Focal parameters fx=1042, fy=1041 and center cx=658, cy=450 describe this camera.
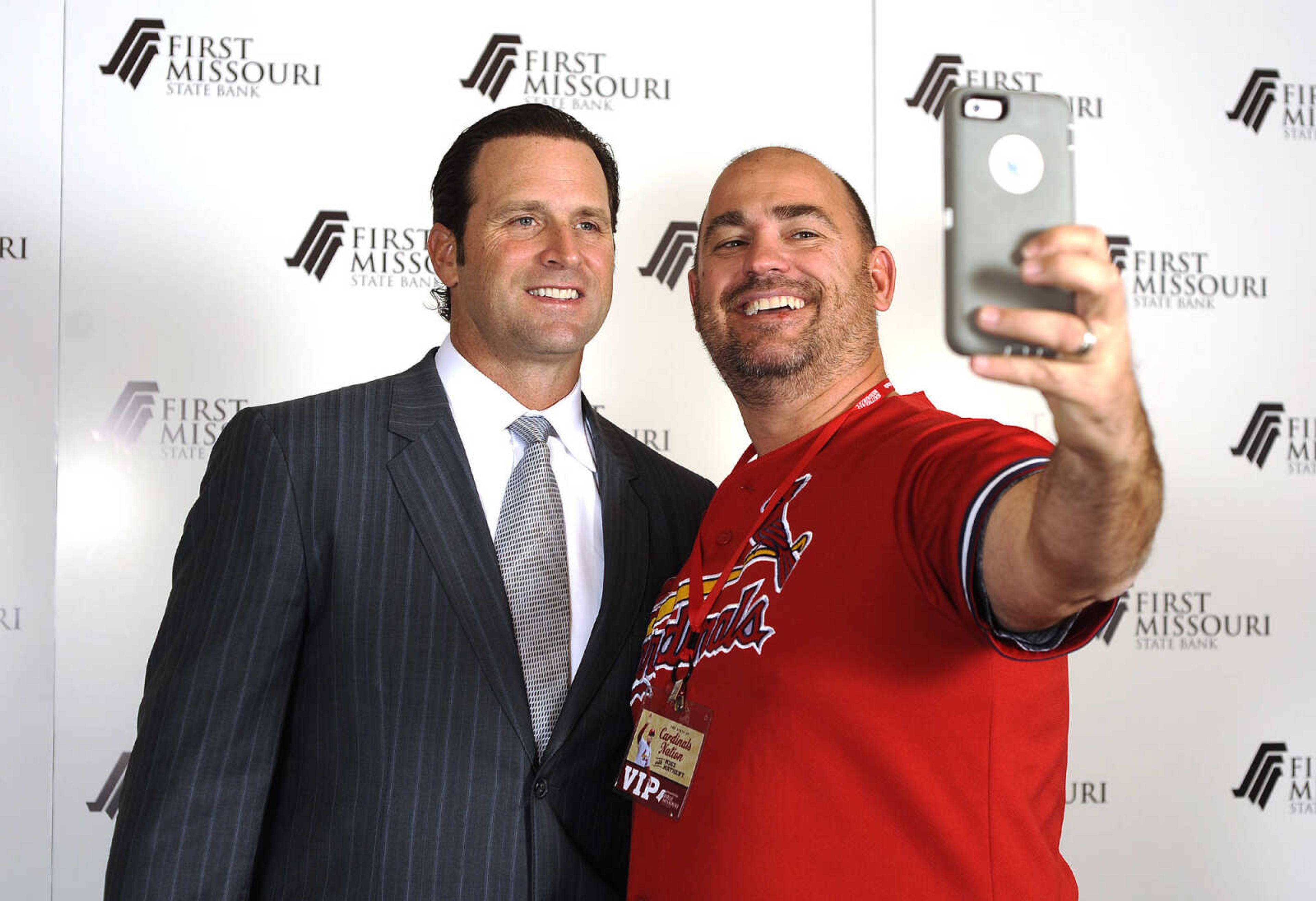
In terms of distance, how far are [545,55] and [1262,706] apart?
9.97 feet

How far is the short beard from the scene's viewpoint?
1.85m

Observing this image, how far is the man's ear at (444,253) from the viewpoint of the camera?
2.22m

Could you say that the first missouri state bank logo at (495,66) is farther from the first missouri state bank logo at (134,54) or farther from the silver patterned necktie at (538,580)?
the silver patterned necktie at (538,580)

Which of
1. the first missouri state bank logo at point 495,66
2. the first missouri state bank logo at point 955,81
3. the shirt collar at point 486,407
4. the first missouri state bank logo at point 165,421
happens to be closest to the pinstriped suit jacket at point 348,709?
the shirt collar at point 486,407

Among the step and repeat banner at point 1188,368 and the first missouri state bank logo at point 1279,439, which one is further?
the first missouri state bank logo at point 1279,439

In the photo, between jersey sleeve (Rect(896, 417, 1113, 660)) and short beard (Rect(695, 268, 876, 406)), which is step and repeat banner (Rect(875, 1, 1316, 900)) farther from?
jersey sleeve (Rect(896, 417, 1113, 660))

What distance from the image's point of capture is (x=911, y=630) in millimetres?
1306

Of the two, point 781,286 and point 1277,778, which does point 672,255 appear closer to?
point 781,286

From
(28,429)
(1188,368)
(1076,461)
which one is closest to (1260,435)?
(1188,368)

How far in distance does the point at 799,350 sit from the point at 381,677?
2.99ft

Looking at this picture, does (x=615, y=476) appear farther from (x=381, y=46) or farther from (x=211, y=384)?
(x=381, y=46)

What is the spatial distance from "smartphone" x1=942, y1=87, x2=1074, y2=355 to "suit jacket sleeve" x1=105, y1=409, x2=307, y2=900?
4.19 feet

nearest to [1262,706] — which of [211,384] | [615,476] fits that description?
[615,476]

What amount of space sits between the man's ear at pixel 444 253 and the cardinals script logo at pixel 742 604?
2.92 feet
